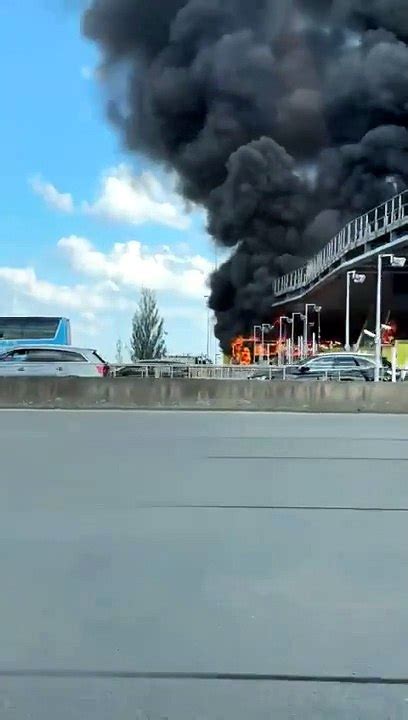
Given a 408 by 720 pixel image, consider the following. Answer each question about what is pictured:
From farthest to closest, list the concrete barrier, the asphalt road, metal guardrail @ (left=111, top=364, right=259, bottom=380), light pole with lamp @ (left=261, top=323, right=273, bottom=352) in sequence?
light pole with lamp @ (left=261, top=323, right=273, bottom=352), metal guardrail @ (left=111, top=364, right=259, bottom=380), the concrete barrier, the asphalt road

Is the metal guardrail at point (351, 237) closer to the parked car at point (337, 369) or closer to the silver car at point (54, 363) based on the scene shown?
the parked car at point (337, 369)

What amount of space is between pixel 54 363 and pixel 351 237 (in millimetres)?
35948

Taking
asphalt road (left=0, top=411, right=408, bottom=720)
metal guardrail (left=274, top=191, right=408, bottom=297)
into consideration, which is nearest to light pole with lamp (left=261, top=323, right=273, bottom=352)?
metal guardrail (left=274, top=191, right=408, bottom=297)

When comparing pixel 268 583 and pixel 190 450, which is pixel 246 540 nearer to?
pixel 268 583

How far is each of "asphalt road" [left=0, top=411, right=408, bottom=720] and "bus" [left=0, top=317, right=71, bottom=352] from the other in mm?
28491

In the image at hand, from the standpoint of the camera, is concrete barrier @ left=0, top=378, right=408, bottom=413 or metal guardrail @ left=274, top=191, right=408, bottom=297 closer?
concrete barrier @ left=0, top=378, right=408, bottom=413

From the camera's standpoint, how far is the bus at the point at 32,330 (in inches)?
1526

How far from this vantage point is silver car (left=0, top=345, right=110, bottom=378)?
25500 mm

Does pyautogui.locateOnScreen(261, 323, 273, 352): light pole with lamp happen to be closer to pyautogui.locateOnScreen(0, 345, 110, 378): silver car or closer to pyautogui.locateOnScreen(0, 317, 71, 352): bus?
pyautogui.locateOnScreen(0, 317, 71, 352): bus

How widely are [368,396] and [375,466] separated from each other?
10445 millimetres

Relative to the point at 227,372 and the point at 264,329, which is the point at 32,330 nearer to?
the point at 227,372

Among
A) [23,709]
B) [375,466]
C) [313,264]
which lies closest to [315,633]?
[23,709]

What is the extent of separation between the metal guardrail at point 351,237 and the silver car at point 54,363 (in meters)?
25.3

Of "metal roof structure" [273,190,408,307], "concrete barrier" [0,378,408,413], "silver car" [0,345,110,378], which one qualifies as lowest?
"concrete barrier" [0,378,408,413]
